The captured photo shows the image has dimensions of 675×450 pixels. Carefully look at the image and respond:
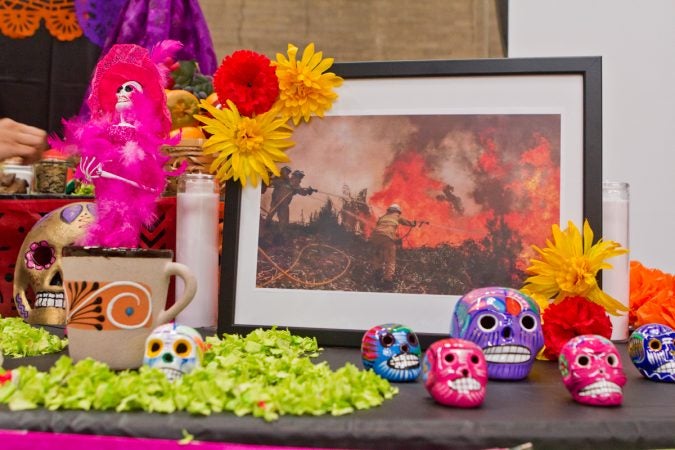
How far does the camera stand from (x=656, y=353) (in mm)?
716

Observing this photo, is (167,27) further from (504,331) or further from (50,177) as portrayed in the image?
(504,331)

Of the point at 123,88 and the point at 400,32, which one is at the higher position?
the point at 400,32

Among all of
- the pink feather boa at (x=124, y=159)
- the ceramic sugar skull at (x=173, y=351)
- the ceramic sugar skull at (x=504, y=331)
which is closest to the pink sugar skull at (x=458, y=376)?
the ceramic sugar skull at (x=504, y=331)

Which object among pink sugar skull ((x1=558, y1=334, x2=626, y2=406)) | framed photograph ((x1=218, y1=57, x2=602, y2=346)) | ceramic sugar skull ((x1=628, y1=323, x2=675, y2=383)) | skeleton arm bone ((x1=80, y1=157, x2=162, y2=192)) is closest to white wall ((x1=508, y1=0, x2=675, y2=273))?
framed photograph ((x1=218, y1=57, x2=602, y2=346))

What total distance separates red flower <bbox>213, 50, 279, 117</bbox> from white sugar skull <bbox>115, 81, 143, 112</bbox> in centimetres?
11

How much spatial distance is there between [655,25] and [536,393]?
1682mm

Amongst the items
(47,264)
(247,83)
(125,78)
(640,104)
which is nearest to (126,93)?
(125,78)

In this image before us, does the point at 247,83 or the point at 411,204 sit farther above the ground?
the point at 247,83

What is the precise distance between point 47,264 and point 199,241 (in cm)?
26

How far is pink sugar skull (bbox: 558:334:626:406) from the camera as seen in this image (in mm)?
606

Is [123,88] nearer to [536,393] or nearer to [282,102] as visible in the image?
[282,102]

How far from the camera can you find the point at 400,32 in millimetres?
4105

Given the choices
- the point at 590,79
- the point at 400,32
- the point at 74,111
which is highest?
the point at 400,32

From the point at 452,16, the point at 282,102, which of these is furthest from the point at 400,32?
the point at 282,102
